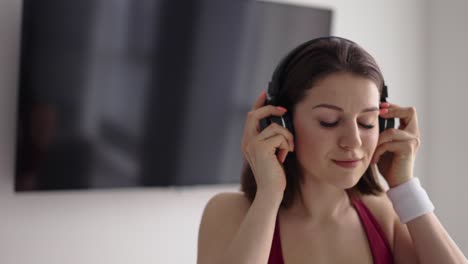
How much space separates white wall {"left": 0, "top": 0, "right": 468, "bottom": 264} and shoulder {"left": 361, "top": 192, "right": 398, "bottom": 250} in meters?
0.94

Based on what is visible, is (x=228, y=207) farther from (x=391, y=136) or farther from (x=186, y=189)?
(x=186, y=189)

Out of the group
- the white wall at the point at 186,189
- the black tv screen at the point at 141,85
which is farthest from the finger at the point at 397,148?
the white wall at the point at 186,189

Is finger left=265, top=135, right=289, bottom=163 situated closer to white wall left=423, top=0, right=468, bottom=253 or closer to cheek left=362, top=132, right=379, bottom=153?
cheek left=362, top=132, right=379, bottom=153

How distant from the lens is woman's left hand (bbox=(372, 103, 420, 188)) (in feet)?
3.81

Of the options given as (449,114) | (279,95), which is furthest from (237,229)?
(449,114)

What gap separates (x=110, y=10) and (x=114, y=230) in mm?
777

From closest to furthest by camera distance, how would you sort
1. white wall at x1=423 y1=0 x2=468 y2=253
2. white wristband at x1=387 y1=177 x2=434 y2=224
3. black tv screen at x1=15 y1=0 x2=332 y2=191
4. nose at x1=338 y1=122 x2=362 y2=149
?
nose at x1=338 y1=122 x2=362 y2=149
white wristband at x1=387 y1=177 x2=434 y2=224
black tv screen at x1=15 y1=0 x2=332 y2=191
white wall at x1=423 y1=0 x2=468 y2=253

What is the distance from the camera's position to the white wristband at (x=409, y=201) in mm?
1149

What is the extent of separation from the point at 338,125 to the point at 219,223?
1.11 ft

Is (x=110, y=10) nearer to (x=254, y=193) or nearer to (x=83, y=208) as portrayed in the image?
(x=83, y=208)

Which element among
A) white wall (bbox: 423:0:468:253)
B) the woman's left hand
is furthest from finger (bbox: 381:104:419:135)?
white wall (bbox: 423:0:468:253)

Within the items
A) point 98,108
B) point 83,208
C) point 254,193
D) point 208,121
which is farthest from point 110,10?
point 254,193

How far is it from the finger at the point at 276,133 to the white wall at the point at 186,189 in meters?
0.95

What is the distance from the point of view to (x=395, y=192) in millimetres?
1178
